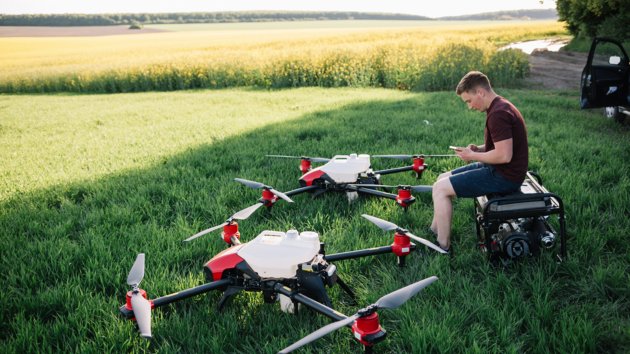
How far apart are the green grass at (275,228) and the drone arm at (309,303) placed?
0.29 m

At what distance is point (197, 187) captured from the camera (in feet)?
20.7

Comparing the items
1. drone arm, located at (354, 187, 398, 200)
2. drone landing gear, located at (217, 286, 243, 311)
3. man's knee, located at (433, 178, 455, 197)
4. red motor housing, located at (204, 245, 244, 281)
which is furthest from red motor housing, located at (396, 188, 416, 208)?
drone landing gear, located at (217, 286, 243, 311)

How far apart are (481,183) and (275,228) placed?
2.18 m

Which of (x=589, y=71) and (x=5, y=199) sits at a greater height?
(x=589, y=71)

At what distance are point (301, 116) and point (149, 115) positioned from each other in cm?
499

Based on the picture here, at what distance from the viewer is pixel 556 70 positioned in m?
19.4

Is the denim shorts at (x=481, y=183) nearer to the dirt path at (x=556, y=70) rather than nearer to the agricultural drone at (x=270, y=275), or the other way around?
the agricultural drone at (x=270, y=275)

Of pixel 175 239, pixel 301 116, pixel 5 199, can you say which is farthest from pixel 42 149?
pixel 175 239

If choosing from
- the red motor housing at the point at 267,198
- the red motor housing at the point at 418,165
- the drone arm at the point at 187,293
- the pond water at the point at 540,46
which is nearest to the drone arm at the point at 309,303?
the drone arm at the point at 187,293

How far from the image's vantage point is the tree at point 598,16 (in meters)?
20.7

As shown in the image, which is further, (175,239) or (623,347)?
(175,239)

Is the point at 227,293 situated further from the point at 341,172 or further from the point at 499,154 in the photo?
the point at 499,154

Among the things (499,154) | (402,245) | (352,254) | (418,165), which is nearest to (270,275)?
(352,254)

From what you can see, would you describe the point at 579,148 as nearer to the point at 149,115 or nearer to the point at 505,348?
the point at 505,348
